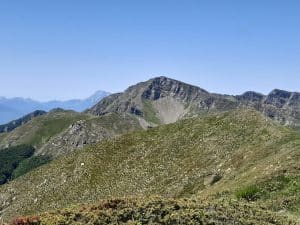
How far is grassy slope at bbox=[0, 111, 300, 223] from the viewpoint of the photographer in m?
45.0

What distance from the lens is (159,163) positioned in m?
53.5

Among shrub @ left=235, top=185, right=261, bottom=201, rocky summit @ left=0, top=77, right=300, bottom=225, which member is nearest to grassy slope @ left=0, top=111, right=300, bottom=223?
rocky summit @ left=0, top=77, right=300, bottom=225

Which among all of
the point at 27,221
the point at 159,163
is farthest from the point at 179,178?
the point at 27,221

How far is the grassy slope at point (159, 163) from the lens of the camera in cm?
4503

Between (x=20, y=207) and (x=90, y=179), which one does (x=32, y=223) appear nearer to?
(x=90, y=179)

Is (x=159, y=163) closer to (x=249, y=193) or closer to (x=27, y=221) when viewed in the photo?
(x=249, y=193)

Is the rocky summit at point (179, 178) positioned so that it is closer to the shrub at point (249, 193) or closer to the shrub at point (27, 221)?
the shrub at point (249, 193)

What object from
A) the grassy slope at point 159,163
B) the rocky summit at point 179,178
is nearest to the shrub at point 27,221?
the rocky summit at point 179,178

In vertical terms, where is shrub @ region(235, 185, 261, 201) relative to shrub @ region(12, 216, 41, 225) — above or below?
below

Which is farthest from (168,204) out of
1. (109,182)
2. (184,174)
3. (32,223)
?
(109,182)

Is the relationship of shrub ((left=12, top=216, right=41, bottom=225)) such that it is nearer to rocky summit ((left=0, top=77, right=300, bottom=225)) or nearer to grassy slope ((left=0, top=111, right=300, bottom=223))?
rocky summit ((left=0, top=77, right=300, bottom=225))

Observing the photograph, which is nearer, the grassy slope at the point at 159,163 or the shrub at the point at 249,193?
the shrub at the point at 249,193

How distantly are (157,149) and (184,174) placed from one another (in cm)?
958

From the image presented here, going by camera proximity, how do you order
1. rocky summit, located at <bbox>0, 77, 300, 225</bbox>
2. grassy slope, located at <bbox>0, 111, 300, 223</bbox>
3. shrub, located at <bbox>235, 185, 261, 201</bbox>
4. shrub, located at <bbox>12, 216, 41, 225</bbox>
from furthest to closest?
grassy slope, located at <bbox>0, 111, 300, 223</bbox>, shrub, located at <bbox>235, 185, 261, 201</bbox>, rocky summit, located at <bbox>0, 77, 300, 225</bbox>, shrub, located at <bbox>12, 216, 41, 225</bbox>
